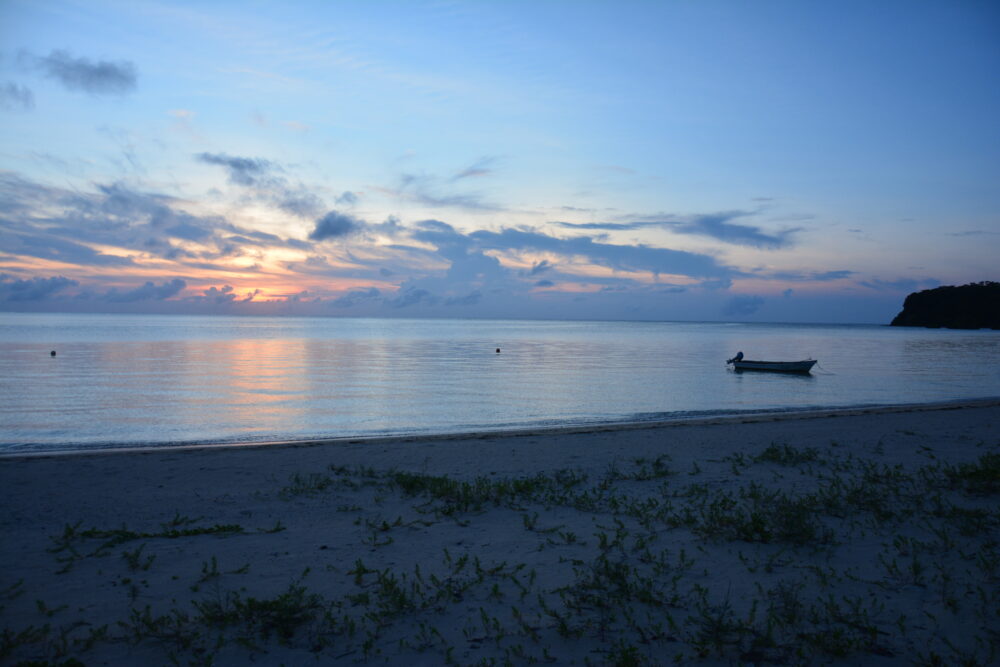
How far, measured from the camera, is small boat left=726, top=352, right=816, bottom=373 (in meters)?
40.7

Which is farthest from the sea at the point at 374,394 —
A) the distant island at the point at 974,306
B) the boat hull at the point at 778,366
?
the distant island at the point at 974,306

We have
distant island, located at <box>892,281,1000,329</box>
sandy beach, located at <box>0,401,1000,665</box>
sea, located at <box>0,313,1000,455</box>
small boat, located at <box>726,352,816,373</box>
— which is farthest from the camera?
distant island, located at <box>892,281,1000,329</box>

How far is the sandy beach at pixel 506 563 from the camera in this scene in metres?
4.70

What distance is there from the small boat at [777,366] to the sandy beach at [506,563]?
1257 inches

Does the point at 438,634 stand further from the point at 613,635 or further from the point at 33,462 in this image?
the point at 33,462

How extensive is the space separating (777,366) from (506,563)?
41.2 meters

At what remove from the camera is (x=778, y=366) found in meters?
41.9

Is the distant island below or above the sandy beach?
above

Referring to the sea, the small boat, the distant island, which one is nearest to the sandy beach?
the sea

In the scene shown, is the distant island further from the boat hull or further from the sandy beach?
the sandy beach

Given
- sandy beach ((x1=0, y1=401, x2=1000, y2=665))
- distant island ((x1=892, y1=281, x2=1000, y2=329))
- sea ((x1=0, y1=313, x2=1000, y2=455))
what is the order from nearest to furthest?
sandy beach ((x1=0, y1=401, x2=1000, y2=665)) → sea ((x1=0, y1=313, x2=1000, y2=455)) → distant island ((x1=892, y1=281, x2=1000, y2=329))

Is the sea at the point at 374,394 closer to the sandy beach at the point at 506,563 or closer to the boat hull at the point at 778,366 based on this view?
the boat hull at the point at 778,366

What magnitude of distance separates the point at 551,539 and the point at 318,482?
475 centimetres

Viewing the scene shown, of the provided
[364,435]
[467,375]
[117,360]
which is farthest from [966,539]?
[117,360]
